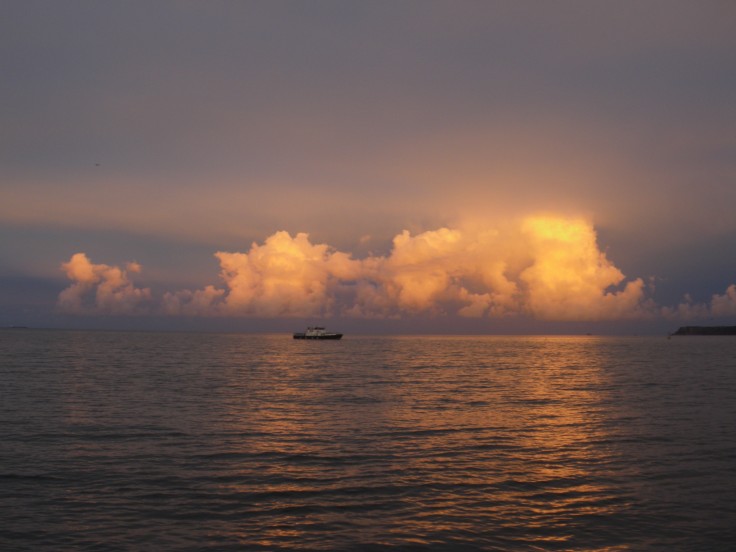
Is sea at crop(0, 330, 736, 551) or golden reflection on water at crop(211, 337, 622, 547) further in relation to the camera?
golden reflection on water at crop(211, 337, 622, 547)

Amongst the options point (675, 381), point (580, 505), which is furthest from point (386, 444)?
point (675, 381)

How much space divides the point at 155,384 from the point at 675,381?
60400mm

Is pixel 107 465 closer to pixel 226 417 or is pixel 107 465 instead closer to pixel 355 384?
pixel 226 417

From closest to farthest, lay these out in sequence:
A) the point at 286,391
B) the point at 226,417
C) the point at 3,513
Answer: the point at 3,513 < the point at 226,417 < the point at 286,391

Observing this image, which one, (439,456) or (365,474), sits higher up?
(365,474)

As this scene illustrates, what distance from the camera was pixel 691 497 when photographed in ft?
76.2

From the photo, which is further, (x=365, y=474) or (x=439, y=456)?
(x=439, y=456)

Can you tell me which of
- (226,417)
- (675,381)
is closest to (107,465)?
(226,417)

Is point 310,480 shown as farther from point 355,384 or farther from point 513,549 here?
point 355,384

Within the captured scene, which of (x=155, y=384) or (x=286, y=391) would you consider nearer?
(x=286, y=391)

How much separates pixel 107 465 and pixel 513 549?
1855 centimetres

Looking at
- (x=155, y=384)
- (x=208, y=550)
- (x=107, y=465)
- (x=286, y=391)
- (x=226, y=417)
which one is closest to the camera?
(x=208, y=550)

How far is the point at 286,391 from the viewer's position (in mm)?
61594

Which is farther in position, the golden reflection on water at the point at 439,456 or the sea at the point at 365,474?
the golden reflection on water at the point at 439,456
